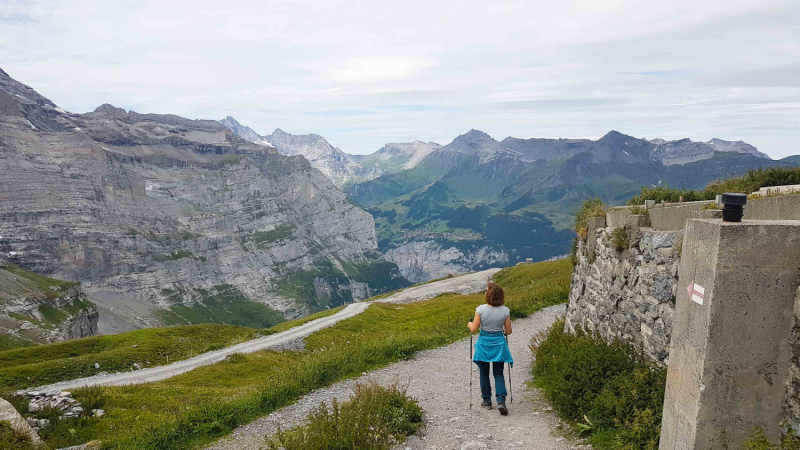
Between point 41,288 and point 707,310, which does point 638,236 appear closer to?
point 707,310

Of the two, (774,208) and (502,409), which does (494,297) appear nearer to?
(502,409)

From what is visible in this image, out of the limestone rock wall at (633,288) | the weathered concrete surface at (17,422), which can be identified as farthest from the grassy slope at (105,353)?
the limestone rock wall at (633,288)

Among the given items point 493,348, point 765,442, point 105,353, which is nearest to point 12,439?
point 493,348

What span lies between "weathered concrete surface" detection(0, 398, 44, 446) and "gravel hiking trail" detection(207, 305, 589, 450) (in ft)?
15.1

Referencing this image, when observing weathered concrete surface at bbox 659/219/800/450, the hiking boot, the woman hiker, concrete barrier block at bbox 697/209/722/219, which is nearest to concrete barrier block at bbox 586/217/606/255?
the woman hiker

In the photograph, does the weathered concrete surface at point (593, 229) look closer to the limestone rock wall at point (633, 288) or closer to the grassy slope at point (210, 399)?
the limestone rock wall at point (633, 288)

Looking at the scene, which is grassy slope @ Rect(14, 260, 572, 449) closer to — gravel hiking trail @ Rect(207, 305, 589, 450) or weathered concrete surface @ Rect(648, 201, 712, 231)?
gravel hiking trail @ Rect(207, 305, 589, 450)

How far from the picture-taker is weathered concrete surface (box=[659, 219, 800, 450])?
6.23 metres

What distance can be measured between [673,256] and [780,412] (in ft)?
13.9

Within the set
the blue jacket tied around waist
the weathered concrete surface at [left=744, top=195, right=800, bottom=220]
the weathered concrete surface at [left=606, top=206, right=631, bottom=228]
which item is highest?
the weathered concrete surface at [left=744, top=195, right=800, bottom=220]

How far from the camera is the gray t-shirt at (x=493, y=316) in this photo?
38.4 feet

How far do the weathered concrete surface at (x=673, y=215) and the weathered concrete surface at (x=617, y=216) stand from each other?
61.4 inches

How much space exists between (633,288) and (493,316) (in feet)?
13.3

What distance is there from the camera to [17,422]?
12.3m
